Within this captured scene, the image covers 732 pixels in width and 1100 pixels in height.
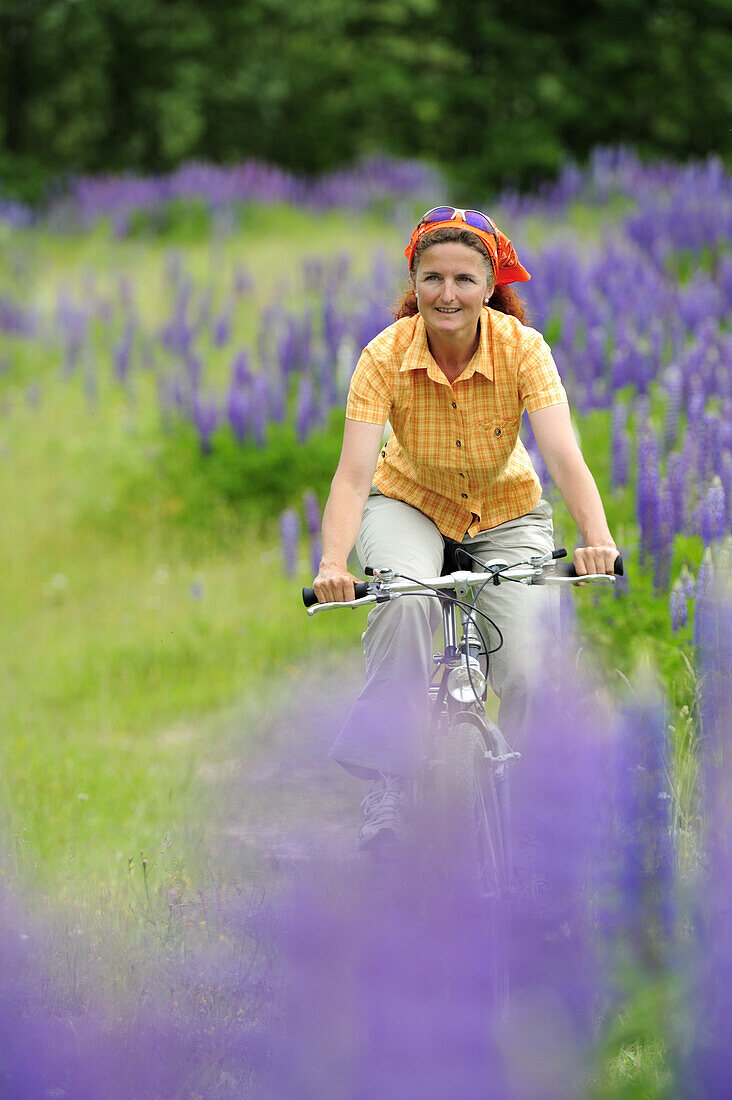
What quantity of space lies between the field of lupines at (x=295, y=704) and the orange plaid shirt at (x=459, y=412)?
0.66 m

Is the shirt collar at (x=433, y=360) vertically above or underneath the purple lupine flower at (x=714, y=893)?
above

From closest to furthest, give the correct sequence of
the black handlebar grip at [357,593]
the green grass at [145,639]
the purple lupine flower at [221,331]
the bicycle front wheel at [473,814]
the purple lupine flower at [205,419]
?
the black handlebar grip at [357,593], the bicycle front wheel at [473,814], the green grass at [145,639], the purple lupine flower at [205,419], the purple lupine flower at [221,331]

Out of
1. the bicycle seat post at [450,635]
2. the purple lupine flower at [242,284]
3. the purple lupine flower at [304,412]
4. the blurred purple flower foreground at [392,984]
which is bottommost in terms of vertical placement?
the blurred purple flower foreground at [392,984]

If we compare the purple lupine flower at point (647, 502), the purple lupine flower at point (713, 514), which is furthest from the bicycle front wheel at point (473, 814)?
the purple lupine flower at point (647, 502)

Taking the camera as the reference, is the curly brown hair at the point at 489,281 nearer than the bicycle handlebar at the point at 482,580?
No

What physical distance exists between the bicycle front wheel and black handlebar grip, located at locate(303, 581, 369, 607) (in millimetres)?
441

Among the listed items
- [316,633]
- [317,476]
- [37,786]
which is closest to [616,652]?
[316,633]

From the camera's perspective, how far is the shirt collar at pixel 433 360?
365 cm

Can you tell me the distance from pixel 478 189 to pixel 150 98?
5.11 meters

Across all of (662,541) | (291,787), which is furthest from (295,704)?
(662,541)

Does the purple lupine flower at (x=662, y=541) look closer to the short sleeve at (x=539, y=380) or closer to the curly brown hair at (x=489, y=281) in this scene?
the curly brown hair at (x=489, y=281)

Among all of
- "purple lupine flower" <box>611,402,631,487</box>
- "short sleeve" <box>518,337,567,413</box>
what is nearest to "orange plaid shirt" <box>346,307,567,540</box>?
"short sleeve" <box>518,337,567,413</box>

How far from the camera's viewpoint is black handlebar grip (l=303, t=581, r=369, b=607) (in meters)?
3.19

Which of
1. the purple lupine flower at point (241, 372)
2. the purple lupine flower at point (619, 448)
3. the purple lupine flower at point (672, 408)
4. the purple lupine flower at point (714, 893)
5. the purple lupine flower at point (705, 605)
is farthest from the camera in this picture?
the purple lupine flower at point (241, 372)
